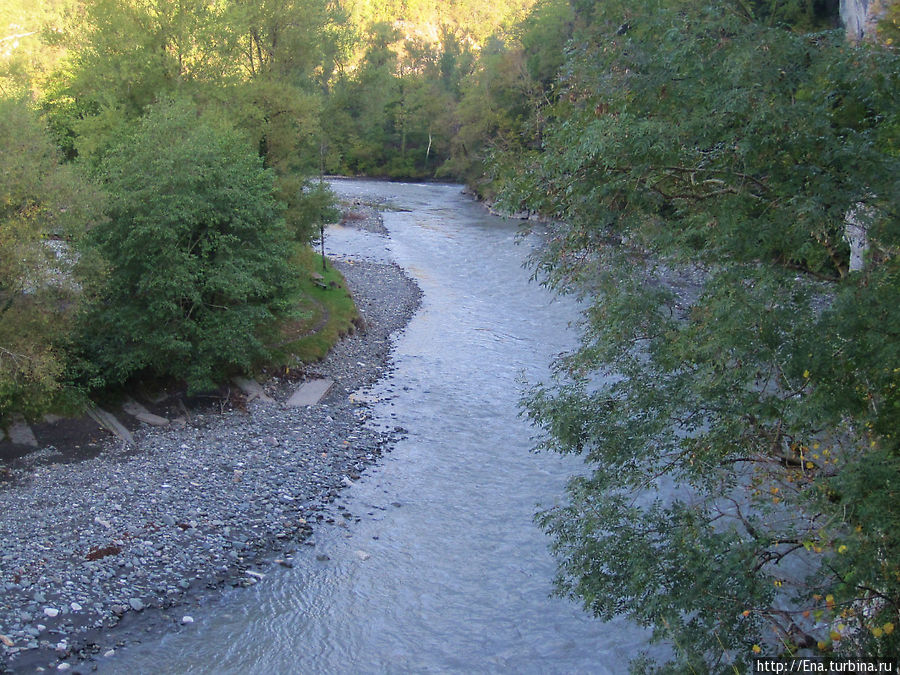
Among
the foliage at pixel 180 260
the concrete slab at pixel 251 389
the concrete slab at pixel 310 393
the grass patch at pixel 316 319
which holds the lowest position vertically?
the concrete slab at pixel 310 393

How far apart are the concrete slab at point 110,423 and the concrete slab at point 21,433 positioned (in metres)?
1.56

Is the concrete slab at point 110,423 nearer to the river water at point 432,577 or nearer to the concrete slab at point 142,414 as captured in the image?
the concrete slab at point 142,414

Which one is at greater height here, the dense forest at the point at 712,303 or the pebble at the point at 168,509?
the dense forest at the point at 712,303

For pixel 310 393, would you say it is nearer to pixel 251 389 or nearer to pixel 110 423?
pixel 251 389

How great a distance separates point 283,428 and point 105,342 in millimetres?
5129

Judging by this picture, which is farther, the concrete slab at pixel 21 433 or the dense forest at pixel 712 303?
the concrete slab at pixel 21 433

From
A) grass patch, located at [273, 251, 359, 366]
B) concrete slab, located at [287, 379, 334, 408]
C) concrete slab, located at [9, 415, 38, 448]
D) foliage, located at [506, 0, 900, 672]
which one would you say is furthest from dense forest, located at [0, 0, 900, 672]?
grass patch, located at [273, 251, 359, 366]

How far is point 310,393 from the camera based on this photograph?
2238cm

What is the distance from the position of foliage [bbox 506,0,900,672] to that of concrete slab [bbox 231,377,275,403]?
43.7ft

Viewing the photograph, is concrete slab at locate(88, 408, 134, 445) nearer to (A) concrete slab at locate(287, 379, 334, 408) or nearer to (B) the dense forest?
(B) the dense forest

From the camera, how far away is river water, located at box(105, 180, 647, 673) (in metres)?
11.3

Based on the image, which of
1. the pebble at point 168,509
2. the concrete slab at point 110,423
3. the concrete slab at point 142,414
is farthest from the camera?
the concrete slab at point 142,414

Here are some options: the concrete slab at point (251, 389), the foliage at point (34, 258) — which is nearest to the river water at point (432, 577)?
the concrete slab at point (251, 389)

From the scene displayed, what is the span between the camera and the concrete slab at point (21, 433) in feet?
53.4
